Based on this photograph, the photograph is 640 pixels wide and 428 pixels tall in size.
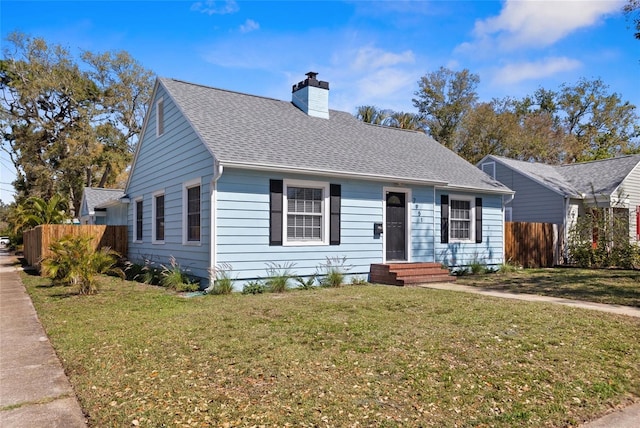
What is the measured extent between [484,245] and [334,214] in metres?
6.11

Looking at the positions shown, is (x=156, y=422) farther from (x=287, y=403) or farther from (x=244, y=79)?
(x=244, y=79)

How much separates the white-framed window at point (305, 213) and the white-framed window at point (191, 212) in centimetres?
Answer: 209

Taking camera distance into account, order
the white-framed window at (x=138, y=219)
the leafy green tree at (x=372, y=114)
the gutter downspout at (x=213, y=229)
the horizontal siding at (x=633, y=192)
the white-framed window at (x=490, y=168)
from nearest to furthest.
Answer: the gutter downspout at (x=213, y=229), the white-framed window at (x=138, y=219), the horizontal siding at (x=633, y=192), the white-framed window at (x=490, y=168), the leafy green tree at (x=372, y=114)

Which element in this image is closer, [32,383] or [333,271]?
[32,383]

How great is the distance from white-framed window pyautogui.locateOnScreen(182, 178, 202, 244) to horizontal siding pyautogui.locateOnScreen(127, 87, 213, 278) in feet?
0.69

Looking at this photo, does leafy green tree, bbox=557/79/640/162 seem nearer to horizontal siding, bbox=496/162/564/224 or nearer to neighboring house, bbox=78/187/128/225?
horizontal siding, bbox=496/162/564/224

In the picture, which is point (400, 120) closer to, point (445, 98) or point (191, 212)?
point (445, 98)

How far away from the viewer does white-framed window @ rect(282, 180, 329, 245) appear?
1061 cm

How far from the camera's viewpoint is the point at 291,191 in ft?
35.1

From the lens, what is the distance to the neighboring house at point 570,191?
18344mm

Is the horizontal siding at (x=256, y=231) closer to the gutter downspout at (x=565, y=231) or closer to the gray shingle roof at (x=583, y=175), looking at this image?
the gutter downspout at (x=565, y=231)

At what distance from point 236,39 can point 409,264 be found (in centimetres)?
740

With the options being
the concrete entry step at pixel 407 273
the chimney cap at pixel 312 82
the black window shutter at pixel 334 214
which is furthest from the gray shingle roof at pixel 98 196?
the concrete entry step at pixel 407 273

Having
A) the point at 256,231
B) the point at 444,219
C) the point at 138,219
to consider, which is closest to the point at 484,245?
the point at 444,219
